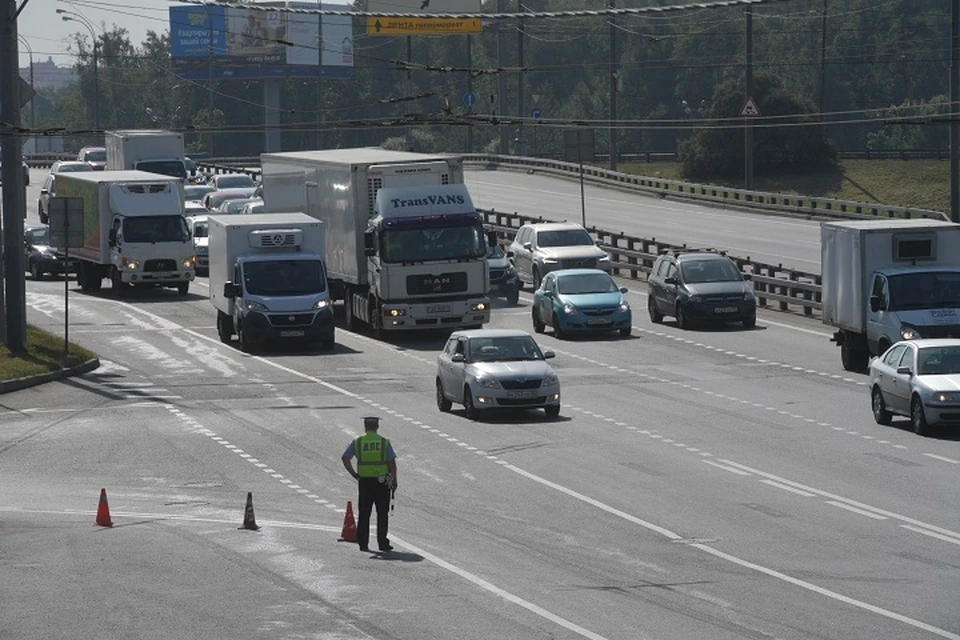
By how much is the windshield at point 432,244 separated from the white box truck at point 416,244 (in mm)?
22

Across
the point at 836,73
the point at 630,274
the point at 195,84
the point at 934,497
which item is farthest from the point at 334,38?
the point at 934,497

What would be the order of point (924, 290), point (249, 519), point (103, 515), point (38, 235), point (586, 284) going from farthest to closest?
point (38, 235), point (586, 284), point (924, 290), point (103, 515), point (249, 519)

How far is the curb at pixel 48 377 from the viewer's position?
3631cm

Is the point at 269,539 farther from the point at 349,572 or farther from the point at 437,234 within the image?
the point at 437,234

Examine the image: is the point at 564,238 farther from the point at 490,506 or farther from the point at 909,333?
the point at 490,506

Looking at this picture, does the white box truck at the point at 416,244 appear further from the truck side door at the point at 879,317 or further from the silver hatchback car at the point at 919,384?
the silver hatchback car at the point at 919,384

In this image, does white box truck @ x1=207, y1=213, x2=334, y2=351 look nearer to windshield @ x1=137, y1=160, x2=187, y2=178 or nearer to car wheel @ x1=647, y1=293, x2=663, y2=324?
car wheel @ x1=647, y1=293, x2=663, y2=324

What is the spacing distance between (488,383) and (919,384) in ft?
22.1

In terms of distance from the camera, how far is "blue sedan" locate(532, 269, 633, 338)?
4297cm

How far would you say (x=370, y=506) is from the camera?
19625 mm

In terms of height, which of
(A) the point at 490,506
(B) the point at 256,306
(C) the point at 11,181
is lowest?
(A) the point at 490,506

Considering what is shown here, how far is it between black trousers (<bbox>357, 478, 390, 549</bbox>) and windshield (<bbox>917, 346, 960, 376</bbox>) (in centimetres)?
1160

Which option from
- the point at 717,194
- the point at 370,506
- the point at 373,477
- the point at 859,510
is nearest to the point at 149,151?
the point at 717,194

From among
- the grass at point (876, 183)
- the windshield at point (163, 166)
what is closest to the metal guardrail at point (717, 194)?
the grass at point (876, 183)
